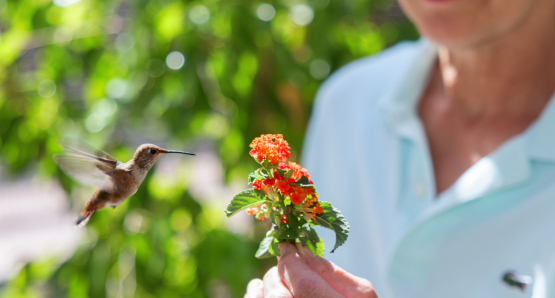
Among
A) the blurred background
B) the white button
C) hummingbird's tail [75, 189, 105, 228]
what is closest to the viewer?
hummingbird's tail [75, 189, 105, 228]

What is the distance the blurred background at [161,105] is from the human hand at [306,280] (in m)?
0.55

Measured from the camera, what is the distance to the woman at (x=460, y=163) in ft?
2.05

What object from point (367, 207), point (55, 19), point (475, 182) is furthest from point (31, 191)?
point (475, 182)

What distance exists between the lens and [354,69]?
3.34ft

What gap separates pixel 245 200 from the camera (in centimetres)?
35

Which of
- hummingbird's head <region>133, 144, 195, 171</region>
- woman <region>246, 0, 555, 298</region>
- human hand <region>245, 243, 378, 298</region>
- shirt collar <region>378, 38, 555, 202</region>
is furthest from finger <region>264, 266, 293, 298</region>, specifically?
shirt collar <region>378, 38, 555, 202</region>

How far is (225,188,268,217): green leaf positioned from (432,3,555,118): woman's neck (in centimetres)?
49

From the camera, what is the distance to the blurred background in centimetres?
91

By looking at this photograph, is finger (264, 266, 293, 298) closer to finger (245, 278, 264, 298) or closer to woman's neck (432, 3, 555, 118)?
finger (245, 278, 264, 298)

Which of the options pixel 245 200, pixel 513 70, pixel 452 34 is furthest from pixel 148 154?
pixel 513 70

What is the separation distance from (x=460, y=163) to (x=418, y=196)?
0.29 ft

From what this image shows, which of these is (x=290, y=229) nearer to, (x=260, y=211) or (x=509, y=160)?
(x=260, y=211)

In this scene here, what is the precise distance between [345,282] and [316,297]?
0.04 meters

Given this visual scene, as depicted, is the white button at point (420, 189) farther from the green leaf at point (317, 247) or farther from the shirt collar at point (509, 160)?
the green leaf at point (317, 247)
